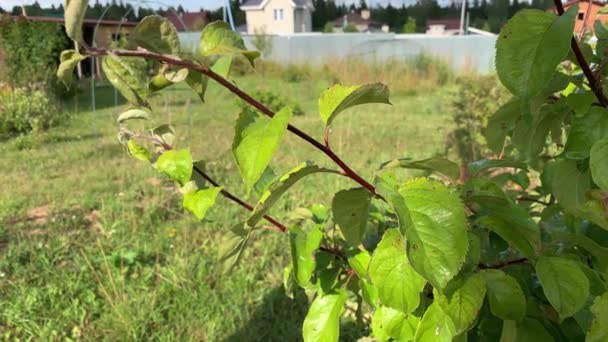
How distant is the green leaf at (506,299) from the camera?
2.01 feet

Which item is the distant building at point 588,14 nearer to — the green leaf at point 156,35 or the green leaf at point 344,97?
the green leaf at point 344,97

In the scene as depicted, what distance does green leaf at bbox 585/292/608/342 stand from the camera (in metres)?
0.52

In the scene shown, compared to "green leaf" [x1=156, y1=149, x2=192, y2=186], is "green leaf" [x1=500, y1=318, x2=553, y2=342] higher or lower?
"green leaf" [x1=156, y1=149, x2=192, y2=186]

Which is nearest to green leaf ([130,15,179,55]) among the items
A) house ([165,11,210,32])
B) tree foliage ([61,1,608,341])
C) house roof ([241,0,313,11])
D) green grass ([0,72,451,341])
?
tree foliage ([61,1,608,341])

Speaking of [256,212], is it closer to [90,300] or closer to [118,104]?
[90,300]

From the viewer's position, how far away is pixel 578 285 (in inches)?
23.0

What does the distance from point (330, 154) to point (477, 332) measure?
1.26 feet

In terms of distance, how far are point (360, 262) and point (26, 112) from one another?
6535 millimetres

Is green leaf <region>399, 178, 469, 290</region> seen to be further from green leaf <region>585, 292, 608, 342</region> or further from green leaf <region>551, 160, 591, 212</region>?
green leaf <region>551, 160, 591, 212</region>

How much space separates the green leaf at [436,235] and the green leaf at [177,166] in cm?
36

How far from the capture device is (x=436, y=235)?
0.48m

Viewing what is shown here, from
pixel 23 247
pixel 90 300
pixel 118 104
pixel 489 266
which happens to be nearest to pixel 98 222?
pixel 23 247

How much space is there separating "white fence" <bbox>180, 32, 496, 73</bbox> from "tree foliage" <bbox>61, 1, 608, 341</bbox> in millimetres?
9150

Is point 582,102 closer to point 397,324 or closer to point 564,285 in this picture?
point 564,285
